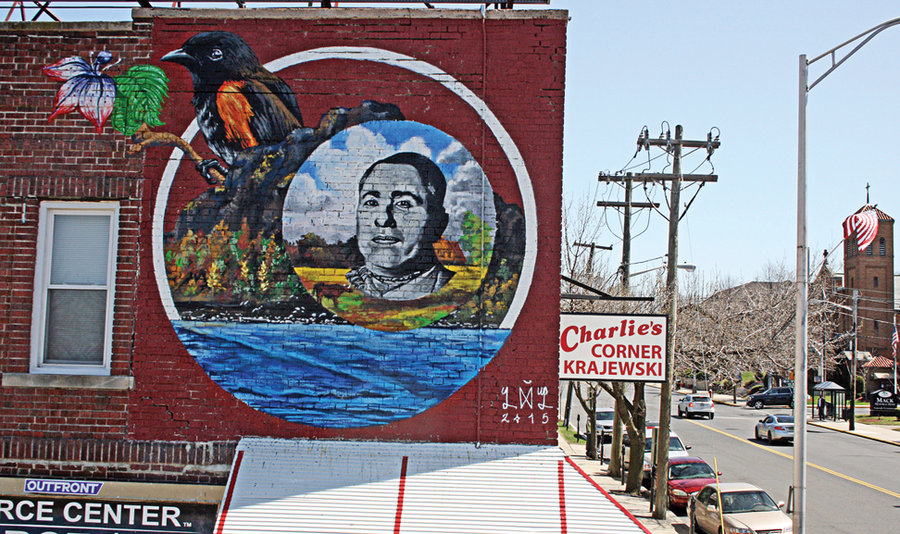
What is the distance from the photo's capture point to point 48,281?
8297 mm

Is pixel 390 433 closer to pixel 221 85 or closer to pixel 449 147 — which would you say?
pixel 449 147

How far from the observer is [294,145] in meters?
8.26

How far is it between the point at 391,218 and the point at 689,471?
17597mm

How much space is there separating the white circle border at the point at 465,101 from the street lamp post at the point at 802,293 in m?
3.87

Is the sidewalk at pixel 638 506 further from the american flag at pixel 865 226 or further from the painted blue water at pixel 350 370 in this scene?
the american flag at pixel 865 226

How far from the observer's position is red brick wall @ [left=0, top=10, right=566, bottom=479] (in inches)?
315

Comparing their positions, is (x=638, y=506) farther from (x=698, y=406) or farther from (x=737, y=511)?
(x=698, y=406)

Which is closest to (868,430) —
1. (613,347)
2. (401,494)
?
(613,347)

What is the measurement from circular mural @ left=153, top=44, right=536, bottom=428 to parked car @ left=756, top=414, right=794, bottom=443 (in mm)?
33522

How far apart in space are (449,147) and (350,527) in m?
3.88

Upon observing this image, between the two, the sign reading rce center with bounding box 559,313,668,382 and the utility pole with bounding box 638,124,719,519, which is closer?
the sign reading rce center with bounding box 559,313,668,382

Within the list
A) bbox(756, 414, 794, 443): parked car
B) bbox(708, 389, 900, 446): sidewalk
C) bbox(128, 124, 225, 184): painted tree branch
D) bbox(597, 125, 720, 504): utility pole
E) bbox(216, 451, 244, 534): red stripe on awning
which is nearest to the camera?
bbox(216, 451, 244, 534): red stripe on awning

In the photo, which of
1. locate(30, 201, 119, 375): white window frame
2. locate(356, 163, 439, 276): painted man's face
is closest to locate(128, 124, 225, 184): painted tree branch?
locate(30, 201, 119, 375): white window frame

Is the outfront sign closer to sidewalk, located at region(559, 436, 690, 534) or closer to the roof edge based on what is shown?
the roof edge
